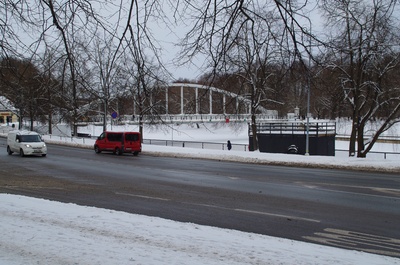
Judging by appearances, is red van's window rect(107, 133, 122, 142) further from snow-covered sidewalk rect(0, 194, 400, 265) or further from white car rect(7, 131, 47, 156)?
snow-covered sidewalk rect(0, 194, 400, 265)

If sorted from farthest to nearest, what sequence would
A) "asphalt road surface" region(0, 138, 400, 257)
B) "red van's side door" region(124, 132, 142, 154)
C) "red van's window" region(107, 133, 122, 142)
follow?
"red van's window" region(107, 133, 122, 142) < "red van's side door" region(124, 132, 142, 154) < "asphalt road surface" region(0, 138, 400, 257)

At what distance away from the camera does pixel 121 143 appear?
30.8m

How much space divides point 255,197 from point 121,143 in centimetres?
2048

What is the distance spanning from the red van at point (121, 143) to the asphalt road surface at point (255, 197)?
443 inches

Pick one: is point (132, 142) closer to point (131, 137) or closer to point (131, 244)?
point (131, 137)

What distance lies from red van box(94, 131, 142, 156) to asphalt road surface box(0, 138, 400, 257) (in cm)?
1125

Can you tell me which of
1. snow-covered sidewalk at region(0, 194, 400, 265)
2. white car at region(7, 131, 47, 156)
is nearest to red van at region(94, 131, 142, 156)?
white car at region(7, 131, 47, 156)

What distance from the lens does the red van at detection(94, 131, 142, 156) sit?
3050 cm

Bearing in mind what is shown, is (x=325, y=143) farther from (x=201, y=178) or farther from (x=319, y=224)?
(x=319, y=224)

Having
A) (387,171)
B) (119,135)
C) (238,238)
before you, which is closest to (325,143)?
(387,171)

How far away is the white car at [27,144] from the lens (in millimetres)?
28062

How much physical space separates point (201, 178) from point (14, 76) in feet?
30.8

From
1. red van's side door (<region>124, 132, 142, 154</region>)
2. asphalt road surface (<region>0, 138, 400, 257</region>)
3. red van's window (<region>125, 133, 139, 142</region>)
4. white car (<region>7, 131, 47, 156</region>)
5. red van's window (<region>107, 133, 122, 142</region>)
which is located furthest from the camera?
red van's window (<region>107, 133, 122, 142</region>)

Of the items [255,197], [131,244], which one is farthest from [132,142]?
[131,244]
